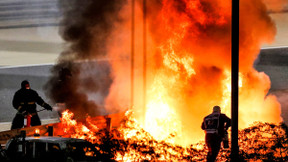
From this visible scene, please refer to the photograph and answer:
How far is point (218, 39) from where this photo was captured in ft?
48.9

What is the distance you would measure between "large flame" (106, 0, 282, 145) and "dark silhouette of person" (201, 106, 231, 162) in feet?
10.2

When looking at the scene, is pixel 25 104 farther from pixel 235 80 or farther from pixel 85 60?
pixel 235 80

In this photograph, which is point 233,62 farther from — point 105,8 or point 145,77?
point 105,8

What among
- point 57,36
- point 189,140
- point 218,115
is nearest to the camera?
point 218,115

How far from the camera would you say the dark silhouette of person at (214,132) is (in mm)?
10625

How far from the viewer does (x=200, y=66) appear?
48.6 feet

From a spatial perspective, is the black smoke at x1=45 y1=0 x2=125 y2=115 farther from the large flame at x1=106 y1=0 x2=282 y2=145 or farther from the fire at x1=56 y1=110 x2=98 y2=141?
the fire at x1=56 y1=110 x2=98 y2=141

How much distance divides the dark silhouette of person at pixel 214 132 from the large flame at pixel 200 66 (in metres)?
3.12

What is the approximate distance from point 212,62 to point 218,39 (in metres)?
0.65

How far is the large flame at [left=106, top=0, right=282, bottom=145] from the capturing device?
563 inches

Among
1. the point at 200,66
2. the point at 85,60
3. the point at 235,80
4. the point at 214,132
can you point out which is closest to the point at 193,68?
the point at 200,66

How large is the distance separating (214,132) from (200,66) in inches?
171

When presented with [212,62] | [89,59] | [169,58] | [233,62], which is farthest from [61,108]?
[233,62]

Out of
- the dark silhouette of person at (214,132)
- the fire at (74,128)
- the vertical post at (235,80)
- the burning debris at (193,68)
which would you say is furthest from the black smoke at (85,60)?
the vertical post at (235,80)
